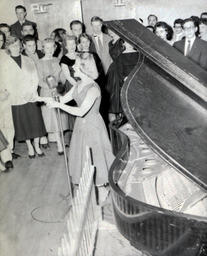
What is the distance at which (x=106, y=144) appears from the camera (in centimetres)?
395

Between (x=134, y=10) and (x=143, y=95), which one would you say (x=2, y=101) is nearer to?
(x=143, y=95)

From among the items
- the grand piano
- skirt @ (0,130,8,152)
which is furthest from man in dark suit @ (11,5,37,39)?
the grand piano

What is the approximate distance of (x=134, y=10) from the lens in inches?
276

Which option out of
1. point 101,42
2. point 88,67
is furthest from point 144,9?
point 88,67

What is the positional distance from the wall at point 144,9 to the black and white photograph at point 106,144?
6 cm

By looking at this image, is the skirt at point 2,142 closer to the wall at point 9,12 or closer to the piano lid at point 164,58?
the piano lid at point 164,58

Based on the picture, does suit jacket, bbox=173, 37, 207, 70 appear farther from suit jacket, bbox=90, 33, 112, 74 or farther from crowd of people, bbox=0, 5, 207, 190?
suit jacket, bbox=90, 33, 112, 74

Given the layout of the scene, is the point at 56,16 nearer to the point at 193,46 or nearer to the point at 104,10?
the point at 104,10

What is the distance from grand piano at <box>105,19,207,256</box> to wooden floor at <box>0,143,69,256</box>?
1.08 m

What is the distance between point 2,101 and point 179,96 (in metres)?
2.70

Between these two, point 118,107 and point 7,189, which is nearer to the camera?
point 7,189

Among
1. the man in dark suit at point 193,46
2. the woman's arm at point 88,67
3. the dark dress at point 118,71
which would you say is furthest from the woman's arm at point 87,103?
the dark dress at point 118,71

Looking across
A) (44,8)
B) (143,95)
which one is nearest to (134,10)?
(44,8)

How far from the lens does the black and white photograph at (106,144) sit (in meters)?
2.52
